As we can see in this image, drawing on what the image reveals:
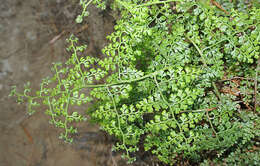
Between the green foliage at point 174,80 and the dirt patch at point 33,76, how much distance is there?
1.46 m

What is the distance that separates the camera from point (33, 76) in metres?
3.52

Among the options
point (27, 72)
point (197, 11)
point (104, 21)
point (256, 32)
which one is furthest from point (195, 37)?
point (27, 72)

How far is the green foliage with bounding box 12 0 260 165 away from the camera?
143 centimetres

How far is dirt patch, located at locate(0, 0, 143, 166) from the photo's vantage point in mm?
3258

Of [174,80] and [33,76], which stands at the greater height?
[33,76]

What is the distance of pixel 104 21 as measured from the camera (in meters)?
2.72

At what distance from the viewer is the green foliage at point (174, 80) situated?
56.4 inches

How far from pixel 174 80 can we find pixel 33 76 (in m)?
2.76

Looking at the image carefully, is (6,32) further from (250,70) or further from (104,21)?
(250,70)

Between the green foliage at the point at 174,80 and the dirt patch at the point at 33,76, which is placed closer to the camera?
the green foliage at the point at 174,80

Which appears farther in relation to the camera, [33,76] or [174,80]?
[33,76]

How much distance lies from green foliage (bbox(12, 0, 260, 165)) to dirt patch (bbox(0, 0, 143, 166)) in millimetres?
1463

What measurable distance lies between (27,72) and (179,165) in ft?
8.57

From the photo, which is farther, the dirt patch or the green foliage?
the dirt patch
